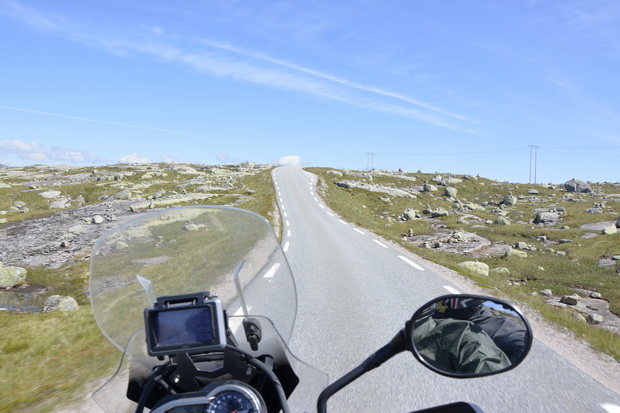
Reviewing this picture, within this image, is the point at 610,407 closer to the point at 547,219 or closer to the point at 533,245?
the point at 533,245

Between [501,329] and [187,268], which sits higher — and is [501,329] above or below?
below

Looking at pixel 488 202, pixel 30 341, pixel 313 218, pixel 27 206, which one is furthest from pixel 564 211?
pixel 27 206

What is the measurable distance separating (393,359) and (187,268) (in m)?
3.85

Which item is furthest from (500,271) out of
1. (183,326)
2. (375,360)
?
(183,326)

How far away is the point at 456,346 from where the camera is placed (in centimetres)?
197

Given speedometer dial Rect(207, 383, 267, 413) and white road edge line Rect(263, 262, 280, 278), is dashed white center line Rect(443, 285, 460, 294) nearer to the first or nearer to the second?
white road edge line Rect(263, 262, 280, 278)

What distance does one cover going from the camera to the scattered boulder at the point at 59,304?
12.8 metres

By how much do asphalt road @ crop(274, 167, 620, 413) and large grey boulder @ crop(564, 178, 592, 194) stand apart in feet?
353

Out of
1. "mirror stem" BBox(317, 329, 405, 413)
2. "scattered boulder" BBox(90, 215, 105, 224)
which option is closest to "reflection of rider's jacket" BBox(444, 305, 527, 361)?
"mirror stem" BBox(317, 329, 405, 413)

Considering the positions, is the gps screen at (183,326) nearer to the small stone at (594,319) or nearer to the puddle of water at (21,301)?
the puddle of water at (21,301)

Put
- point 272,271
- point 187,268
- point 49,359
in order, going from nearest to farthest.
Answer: point 187,268
point 272,271
point 49,359

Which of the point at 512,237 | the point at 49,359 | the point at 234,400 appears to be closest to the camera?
the point at 234,400

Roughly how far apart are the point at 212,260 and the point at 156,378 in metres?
0.83

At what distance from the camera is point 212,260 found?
283cm
